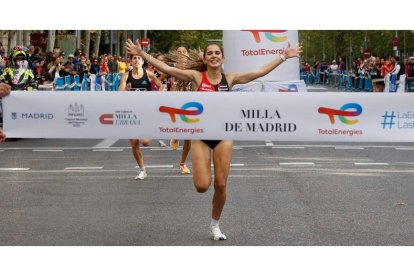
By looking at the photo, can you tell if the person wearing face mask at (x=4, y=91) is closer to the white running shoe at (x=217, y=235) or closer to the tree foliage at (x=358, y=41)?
the white running shoe at (x=217, y=235)

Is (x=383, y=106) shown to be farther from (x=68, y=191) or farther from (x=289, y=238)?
(x=68, y=191)

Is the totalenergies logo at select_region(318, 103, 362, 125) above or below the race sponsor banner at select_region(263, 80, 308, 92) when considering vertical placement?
above

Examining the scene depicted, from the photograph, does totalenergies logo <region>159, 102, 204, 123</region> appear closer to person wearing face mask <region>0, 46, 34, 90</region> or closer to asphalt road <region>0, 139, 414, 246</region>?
asphalt road <region>0, 139, 414, 246</region>

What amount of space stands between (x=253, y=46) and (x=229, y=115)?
49.0 feet

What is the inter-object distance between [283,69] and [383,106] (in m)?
15.8

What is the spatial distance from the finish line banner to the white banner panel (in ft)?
47.9

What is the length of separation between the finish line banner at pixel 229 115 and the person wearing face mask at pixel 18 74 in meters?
16.6

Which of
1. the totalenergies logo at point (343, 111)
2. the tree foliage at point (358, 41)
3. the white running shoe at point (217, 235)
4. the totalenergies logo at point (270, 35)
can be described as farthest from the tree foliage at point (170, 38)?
the totalenergies logo at point (343, 111)

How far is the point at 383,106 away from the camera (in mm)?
10891

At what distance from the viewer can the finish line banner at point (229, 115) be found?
10852mm

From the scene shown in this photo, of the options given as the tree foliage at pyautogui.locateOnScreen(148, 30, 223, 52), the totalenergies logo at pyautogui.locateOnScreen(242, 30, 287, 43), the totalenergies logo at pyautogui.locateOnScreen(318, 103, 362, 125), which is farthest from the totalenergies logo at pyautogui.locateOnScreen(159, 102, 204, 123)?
the tree foliage at pyautogui.locateOnScreen(148, 30, 223, 52)

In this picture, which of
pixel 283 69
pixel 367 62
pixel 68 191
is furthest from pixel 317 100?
pixel 367 62

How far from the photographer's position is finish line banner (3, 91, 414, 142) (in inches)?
427

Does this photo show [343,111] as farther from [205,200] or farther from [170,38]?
[170,38]
